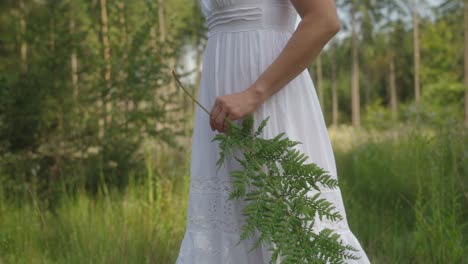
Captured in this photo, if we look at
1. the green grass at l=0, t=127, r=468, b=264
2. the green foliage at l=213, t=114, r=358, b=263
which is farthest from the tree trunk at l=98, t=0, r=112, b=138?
the green foliage at l=213, t=114, r=358, b=263

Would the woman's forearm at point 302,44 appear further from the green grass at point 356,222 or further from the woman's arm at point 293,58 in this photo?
the green grass at point 356,222

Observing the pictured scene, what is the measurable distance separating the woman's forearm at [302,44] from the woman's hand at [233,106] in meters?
0.01

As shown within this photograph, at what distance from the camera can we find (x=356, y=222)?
346 centimetres

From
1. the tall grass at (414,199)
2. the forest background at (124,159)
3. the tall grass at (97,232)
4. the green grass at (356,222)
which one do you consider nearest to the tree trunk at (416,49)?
the forest background at (124,159)

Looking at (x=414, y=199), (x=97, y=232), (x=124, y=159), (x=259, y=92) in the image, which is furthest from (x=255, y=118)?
(x=124, y=159)

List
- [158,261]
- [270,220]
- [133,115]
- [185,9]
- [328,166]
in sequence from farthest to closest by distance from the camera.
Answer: [185,9]
[133,115]
[158,261]
[328,166]
[270,220]

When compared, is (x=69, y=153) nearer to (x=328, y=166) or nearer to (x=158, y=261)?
(x=158, y=261)

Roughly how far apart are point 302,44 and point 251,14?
242 millimetres

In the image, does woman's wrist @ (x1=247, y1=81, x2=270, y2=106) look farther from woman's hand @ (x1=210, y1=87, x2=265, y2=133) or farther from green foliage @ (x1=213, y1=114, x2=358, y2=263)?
green foliage @ (x1=213, y1=114, x2=358, y2=263)

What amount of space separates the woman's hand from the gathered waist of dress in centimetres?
26

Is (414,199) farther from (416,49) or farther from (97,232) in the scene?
(416,49)

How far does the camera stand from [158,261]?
279 cm

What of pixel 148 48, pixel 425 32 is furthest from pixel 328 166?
pixel 425 32

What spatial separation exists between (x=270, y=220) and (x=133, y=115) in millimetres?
4251
